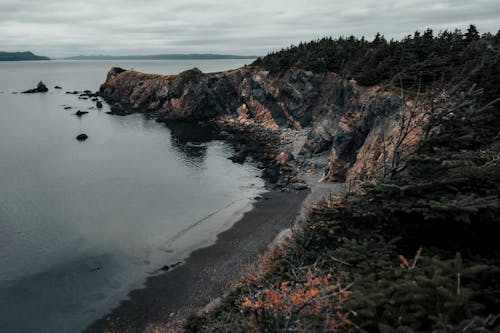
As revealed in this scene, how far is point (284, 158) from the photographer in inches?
2501

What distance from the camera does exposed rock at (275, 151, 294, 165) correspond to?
63.0 meters

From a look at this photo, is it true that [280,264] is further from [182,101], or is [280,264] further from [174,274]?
[182,101]

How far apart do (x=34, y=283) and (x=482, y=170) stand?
1409 inches

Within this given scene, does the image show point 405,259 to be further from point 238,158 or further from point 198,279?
point 238,158

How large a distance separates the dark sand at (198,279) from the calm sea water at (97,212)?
1458mm

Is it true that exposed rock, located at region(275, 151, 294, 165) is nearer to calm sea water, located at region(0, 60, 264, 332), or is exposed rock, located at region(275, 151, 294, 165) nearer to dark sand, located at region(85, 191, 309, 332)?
calm sea water, located at region(0, 60, 264, 332)

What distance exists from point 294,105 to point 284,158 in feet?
94.2

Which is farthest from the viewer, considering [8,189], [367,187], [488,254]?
[8,189]

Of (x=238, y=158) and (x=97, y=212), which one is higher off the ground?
(x=238, y=158)

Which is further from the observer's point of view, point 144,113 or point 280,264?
point 144,113

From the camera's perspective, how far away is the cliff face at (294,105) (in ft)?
145

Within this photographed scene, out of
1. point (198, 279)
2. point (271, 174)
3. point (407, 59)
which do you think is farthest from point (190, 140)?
point (198, 279)

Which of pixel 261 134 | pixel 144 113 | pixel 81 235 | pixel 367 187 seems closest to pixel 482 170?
pixel 367 187

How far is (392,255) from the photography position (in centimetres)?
1210
